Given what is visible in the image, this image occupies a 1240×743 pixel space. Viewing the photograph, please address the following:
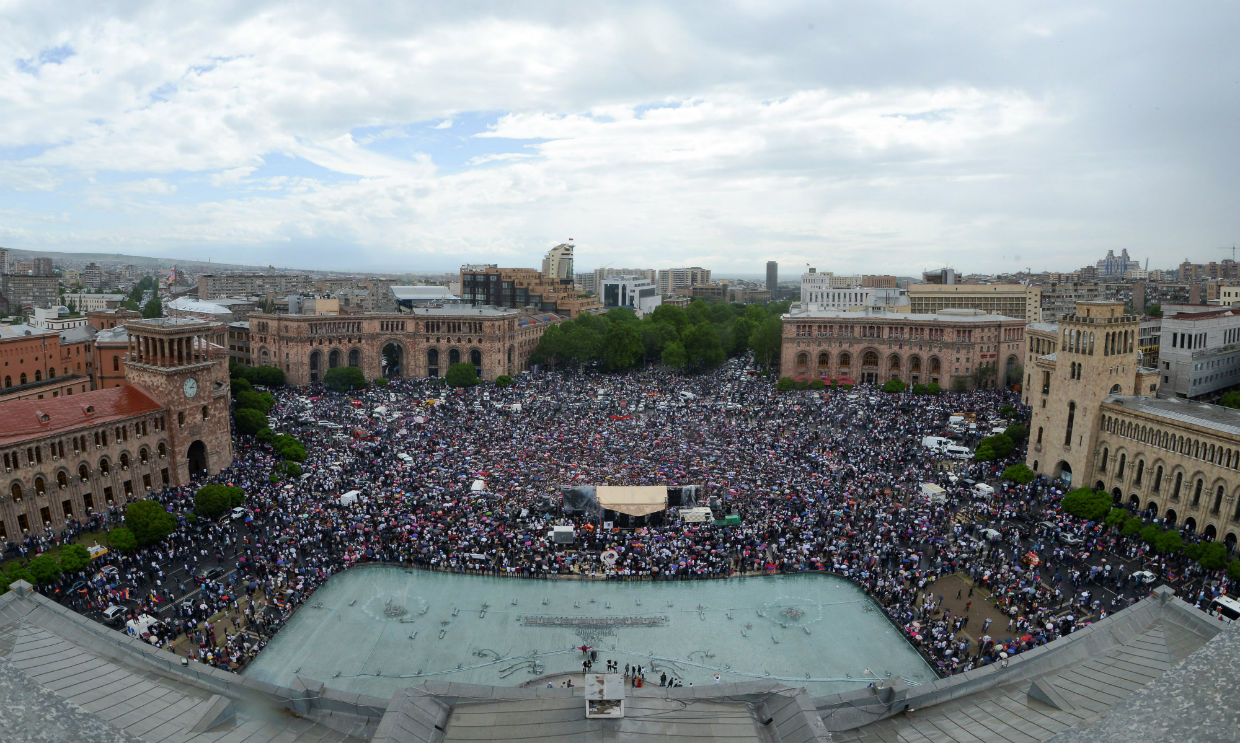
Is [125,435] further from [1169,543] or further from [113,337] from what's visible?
[1169,543]

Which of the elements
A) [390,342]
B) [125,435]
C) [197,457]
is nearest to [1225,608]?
[125,435]

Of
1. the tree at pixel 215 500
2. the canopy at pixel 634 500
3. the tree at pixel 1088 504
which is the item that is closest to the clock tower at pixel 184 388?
the tree at pixel 215 500

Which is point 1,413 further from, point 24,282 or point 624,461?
point 24,282

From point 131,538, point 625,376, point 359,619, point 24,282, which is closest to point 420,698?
point 359,619

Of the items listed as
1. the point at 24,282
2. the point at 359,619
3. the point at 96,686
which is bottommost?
the point at 359,619

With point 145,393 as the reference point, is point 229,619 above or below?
below

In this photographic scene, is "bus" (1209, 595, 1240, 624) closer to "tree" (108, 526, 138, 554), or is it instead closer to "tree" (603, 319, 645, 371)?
"tree" (108, 526, 138, 554)
